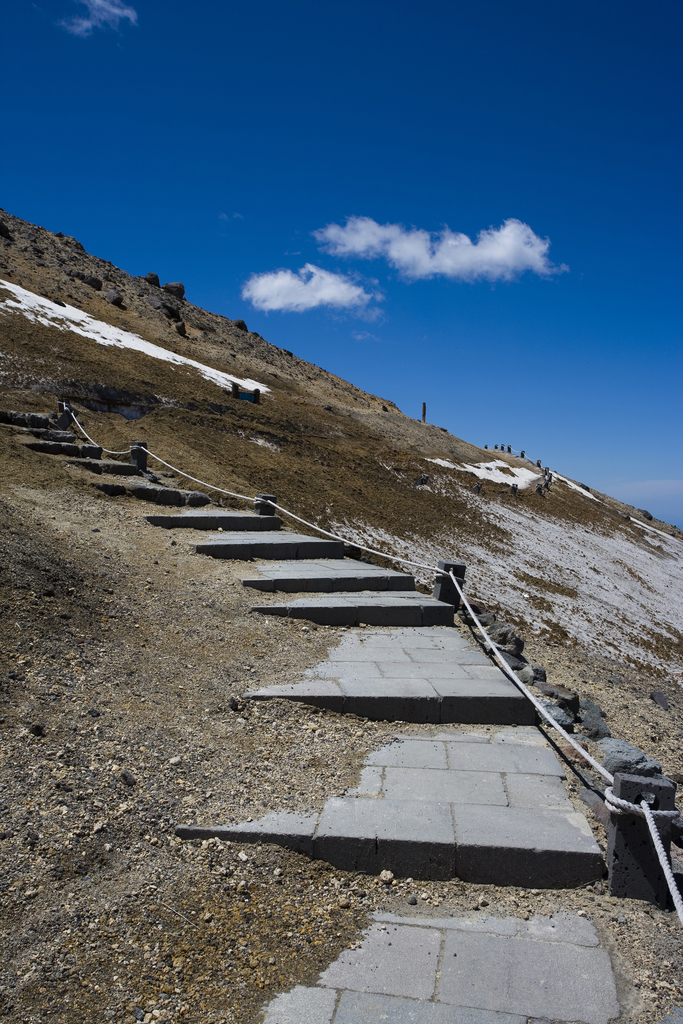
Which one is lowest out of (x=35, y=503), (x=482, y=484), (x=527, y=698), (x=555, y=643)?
(x=555, y=643)

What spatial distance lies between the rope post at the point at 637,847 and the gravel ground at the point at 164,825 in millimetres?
78

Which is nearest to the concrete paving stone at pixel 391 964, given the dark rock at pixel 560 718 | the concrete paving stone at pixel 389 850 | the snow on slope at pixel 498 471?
the concrete paving stone at pixel 389 850

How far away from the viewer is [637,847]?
2.88 meters

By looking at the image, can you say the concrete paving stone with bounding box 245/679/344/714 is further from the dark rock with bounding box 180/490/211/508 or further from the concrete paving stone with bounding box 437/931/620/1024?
the dark rock with bounding box 180/490/211/508

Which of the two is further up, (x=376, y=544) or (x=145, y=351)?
(x=145, y=351)

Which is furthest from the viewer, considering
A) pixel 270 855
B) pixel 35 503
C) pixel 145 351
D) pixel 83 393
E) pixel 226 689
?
pixel 145 351

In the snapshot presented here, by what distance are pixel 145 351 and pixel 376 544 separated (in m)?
14.5

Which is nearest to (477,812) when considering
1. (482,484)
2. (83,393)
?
(83,393)

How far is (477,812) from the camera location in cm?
332

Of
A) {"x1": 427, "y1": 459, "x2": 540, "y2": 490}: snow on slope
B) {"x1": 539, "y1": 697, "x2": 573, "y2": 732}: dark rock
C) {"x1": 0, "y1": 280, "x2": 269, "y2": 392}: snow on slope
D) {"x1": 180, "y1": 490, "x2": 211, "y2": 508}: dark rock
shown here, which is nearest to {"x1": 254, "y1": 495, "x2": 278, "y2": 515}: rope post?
{"x1": 180, "y1": 490, "x2": 211, "y2": 508}: dark rock

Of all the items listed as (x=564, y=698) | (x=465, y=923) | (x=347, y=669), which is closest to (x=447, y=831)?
(x=465, y=923)

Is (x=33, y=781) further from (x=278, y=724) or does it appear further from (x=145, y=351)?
(x=145, y=351)

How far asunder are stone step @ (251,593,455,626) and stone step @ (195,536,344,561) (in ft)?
5.29

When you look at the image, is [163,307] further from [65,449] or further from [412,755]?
[412,755]
